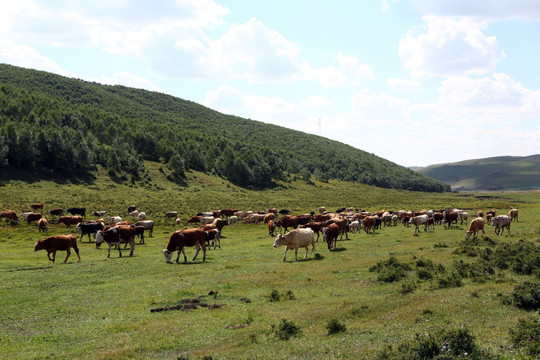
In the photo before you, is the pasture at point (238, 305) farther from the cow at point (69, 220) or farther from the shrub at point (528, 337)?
the cow at point (69, 220)

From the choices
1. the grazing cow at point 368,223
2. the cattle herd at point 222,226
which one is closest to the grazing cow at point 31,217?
the cattle herd at point 222,226

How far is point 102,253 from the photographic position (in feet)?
110

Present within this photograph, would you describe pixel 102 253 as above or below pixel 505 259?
below

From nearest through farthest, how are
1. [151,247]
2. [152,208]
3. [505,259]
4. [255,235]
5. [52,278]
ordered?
[505,259] → [52,278] → [151,247] → [255,235] → [152,208]

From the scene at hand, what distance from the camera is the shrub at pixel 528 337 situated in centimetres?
898

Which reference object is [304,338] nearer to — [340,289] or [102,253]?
[340,289]

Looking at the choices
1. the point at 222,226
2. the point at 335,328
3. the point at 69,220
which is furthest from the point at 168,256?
the point at 69,220

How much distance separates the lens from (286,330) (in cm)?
1307

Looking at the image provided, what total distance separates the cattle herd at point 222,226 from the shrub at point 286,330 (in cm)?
1476

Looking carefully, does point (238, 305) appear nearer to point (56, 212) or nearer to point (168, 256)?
point (168, 256)

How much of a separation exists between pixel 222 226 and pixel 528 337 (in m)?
39.9

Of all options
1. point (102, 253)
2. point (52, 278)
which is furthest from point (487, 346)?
point (102, 253)

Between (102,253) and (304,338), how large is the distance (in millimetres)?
26020

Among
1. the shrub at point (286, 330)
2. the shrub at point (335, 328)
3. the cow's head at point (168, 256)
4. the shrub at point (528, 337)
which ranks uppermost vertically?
the shrub at point (528, 337)
